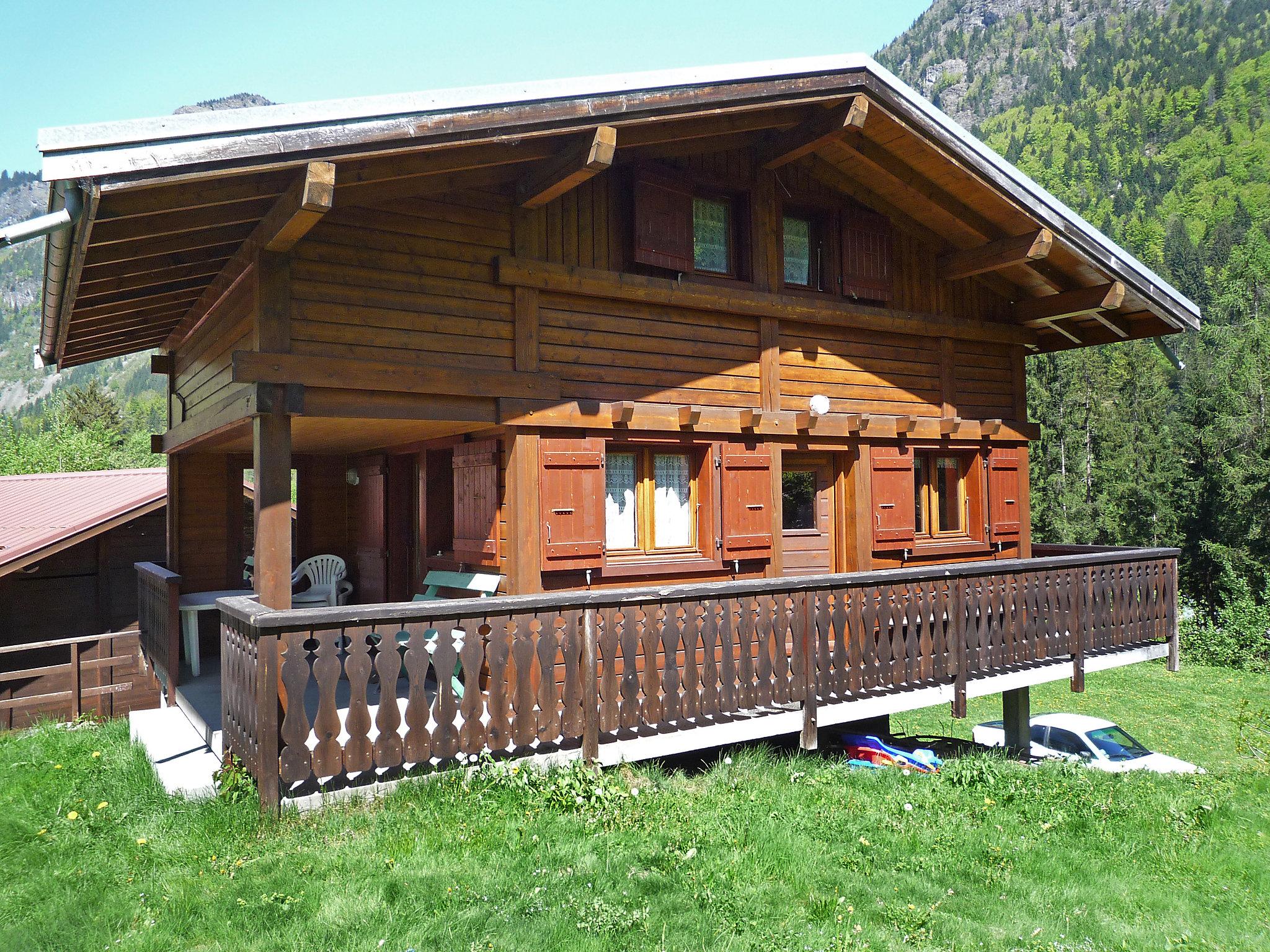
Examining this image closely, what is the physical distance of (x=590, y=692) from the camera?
6.29m

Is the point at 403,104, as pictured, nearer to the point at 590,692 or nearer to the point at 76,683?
the point at 590,692

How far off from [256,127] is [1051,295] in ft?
30.3

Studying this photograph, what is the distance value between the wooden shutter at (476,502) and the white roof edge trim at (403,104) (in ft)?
9.52

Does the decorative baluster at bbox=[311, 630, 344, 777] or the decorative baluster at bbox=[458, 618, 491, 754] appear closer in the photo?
the decorative baluster at bbox=[311, 630, 344, 777]

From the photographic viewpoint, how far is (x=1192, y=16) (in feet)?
455

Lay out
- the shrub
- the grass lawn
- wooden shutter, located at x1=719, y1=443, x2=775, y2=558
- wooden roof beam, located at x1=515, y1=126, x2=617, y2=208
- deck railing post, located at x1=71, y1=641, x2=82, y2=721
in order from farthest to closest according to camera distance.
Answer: the shrub < deck railing post, located at x1=71, y1=641, x2=82, y2=721 < wooden shutter, located at x1=719, y1=443, x2=775, y2=558 < wooden roof beam, located at x1=515, y1=126, x2=617, y2=208 < the grass lawn

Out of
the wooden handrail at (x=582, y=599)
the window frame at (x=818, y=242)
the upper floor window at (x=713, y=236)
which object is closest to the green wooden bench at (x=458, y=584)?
the wooden handrail at (x=582, y=599)

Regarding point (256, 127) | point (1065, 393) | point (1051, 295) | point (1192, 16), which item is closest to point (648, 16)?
point (1065, 393)

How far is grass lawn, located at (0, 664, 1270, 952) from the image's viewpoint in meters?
4.24

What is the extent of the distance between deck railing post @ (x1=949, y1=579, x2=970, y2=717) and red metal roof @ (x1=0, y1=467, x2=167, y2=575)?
10116mm

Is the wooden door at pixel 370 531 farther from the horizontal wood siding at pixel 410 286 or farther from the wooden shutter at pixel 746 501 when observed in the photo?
the wooden shutter at pixel 746 501

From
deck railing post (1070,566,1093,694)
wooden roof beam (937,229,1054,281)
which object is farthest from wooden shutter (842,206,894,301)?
deck railing post (1070,566,1093,694)

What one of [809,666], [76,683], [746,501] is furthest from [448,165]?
[76,683]

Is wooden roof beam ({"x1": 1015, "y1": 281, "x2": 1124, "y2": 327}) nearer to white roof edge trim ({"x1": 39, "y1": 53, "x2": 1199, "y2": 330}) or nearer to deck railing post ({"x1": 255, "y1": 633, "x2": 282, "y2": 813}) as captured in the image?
white roof edge trim ({"x1": 39, "y1": 53, "x2": 1199, "y2": 330})
